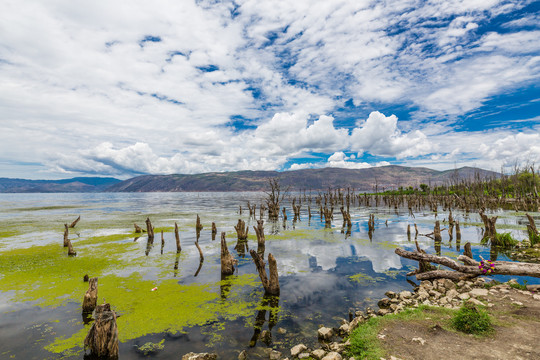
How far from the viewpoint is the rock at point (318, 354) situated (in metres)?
7.97

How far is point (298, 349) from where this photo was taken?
845cm

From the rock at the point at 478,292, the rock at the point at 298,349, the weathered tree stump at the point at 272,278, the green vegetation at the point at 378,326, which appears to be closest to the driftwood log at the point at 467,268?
the rock at the point at 478,292

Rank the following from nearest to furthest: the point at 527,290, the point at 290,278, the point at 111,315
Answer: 1. the point at 111,315
2. the point at 527,290
3. the point at 290,278

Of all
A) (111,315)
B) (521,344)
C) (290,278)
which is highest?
(111,315)

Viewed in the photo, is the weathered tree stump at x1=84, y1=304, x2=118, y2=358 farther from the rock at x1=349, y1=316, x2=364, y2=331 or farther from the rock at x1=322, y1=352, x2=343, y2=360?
the rock at x1=349, y1=316, x2=364, y2=331

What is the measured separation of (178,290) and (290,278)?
6.77 meters

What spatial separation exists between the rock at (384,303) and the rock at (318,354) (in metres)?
5.31

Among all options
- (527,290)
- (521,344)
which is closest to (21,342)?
(521,344)

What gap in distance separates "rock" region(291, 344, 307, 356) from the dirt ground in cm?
255

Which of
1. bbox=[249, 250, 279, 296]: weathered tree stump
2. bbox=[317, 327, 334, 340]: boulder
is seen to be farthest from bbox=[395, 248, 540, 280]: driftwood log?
bbox=[317, 327, 334, 340]: boulder

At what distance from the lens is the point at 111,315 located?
8336 mm

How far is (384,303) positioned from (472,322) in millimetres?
4052

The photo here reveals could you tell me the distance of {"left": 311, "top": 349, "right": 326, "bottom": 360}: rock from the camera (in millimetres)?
7970

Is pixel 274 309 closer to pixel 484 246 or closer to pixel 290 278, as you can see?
pixel 290 278
